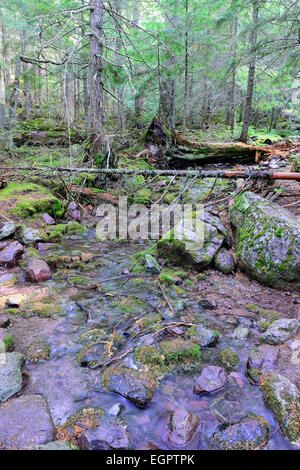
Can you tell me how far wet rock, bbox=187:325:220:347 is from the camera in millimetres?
3244

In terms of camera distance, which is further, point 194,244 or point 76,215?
point 76,215

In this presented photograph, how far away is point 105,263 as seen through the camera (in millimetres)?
5715

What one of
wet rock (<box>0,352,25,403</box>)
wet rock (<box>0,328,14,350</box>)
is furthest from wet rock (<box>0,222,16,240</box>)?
wet rock (<box>0,352,25,403</box>)

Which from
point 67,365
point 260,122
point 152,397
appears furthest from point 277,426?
point 260,122

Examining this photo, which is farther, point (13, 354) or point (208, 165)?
point (208, 165)

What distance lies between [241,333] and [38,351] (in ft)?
8.15

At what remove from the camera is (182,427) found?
2.26 m

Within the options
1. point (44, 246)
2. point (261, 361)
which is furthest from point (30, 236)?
point (261, 361)

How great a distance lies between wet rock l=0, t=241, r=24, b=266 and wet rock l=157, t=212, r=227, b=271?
2880 millimetres

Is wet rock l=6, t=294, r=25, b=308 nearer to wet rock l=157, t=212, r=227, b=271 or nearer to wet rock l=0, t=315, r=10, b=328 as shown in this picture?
wet rock l=0, t=315, r=10, b=328

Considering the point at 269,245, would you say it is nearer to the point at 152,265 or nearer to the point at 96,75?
the point at 152,265

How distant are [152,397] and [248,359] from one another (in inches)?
44.1

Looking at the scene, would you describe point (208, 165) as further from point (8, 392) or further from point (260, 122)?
point (260, 122)

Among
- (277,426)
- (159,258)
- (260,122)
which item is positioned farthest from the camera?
(260,122)
